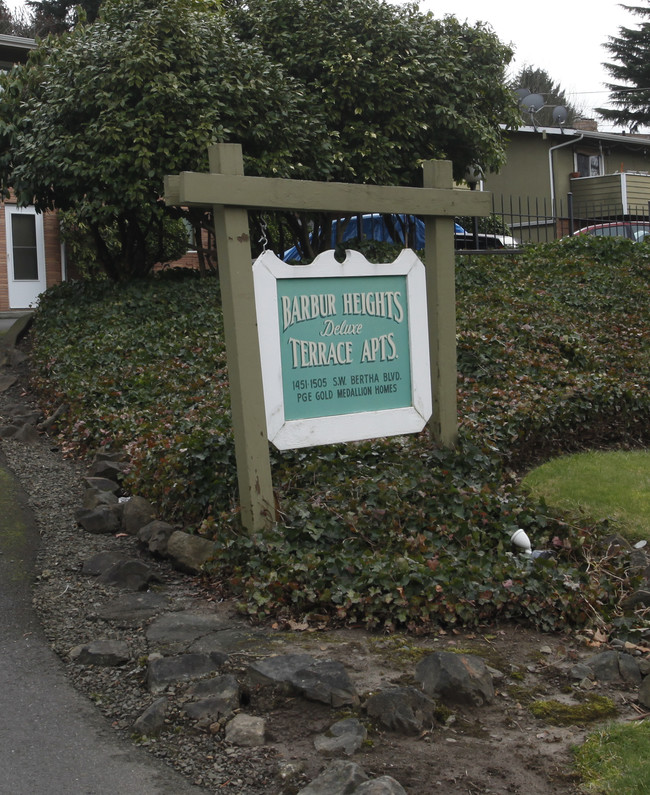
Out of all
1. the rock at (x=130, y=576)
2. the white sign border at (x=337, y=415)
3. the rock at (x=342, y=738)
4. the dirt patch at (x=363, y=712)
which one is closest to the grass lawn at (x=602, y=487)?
the white sign border at (x=337, y=415)

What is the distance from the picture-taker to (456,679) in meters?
3.57

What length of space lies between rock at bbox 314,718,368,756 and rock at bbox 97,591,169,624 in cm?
157

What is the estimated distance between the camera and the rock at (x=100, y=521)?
20.3 ft

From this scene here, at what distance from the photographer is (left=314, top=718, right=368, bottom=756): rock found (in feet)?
10.6

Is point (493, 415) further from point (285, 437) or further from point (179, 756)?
point (179, 756)

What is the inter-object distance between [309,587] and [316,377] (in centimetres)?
137

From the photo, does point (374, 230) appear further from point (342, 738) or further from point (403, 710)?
point (342, 738)

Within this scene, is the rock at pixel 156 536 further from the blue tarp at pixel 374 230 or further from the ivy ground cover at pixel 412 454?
the blue tarp at pixel 374 230

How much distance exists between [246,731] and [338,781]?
1.77ft

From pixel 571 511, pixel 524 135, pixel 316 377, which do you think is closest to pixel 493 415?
pixel 571 511

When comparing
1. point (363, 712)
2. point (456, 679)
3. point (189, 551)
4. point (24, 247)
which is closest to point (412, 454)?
point (189, 551)

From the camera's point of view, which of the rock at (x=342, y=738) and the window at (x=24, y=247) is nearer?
the rock at (x=342, y=738)

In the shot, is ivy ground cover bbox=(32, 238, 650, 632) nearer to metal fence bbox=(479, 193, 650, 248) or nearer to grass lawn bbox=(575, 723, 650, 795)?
grass lawn bbox=(575, 723, 650, 795)

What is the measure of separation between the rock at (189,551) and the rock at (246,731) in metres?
1.93
